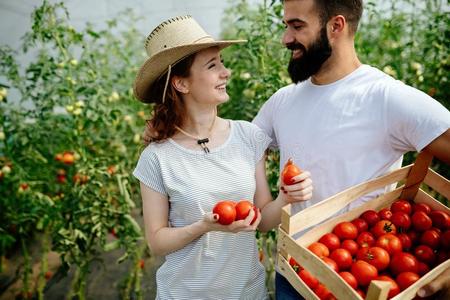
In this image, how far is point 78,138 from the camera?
2303 millimetres

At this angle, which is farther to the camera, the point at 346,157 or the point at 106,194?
the point at 106,194

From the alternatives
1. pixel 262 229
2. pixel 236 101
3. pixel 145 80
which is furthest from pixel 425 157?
pixel 236 101

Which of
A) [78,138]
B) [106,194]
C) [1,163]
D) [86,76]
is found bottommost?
[106,194]

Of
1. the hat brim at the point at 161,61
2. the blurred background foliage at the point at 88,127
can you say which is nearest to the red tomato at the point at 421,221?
the hat brim at the point at 161,61

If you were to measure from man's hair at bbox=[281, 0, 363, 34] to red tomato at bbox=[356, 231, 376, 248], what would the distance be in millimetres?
810

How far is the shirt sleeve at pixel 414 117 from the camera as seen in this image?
1.25m

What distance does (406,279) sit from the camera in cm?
100

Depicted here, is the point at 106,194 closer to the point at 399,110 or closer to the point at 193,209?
the point at 193,209

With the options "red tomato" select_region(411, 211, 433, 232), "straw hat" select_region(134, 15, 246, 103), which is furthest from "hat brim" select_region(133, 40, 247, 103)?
"red tomato" select_region(411, 211, 433, 232)

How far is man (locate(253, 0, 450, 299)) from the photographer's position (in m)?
1.30

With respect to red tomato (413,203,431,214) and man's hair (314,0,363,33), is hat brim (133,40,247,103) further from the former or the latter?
red tomato (413,203,431,214)

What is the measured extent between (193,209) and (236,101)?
116 cm

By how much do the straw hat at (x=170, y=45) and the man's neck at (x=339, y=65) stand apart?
36 centimetres

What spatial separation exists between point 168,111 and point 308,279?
0.78 m
